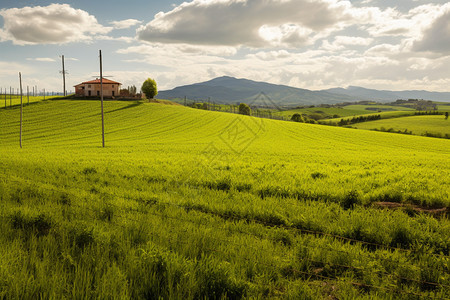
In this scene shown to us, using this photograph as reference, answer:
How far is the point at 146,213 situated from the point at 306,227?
3973 mm

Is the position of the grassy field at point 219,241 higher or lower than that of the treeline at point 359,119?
lower

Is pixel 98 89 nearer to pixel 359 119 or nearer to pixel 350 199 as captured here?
pixel 350 199

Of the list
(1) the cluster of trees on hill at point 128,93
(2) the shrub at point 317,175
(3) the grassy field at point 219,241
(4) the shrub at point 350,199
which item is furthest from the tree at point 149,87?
(4) the shrub at point 350,199

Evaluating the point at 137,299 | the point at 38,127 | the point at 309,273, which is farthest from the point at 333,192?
the point at 38,127

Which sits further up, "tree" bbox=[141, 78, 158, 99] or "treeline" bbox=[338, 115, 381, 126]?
"tree" bbox=[141, 78, 158, 99]

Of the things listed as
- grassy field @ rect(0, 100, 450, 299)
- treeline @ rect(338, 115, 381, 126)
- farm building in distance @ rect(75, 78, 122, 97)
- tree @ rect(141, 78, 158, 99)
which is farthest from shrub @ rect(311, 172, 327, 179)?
treeline @ rect(338, 115, 381, 126)

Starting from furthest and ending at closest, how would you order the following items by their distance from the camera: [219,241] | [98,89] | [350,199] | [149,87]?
[98,89] → [149,87] → [350,199] → [219,241]

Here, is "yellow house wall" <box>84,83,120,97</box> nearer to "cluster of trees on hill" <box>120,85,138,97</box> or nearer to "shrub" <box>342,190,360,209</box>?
"cluster of trees on hill" <box>120,85,138,97</box>

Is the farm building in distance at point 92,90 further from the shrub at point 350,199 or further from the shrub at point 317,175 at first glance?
the shrub at point 350,199

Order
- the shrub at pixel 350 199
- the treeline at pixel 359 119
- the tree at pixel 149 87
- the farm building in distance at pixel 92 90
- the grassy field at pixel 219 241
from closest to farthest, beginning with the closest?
the grassy field at pixel 219 241
the shrub at pixel 350 199
the tree at pixel 149 87
the farm building in distance at pixel 92 90
the treeline at pixel 359 119

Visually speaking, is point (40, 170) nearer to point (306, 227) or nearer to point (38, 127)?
point (306, 227)

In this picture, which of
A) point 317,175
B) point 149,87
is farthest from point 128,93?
point 317,175

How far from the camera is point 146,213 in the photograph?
20.0 feet

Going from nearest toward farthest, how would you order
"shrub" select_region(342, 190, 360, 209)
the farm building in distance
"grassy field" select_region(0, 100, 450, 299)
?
"grassy field" select_region(0, 100, 450, 299) → "shrub" select_region(342, 190, 360, 209) → the farm building in distance
